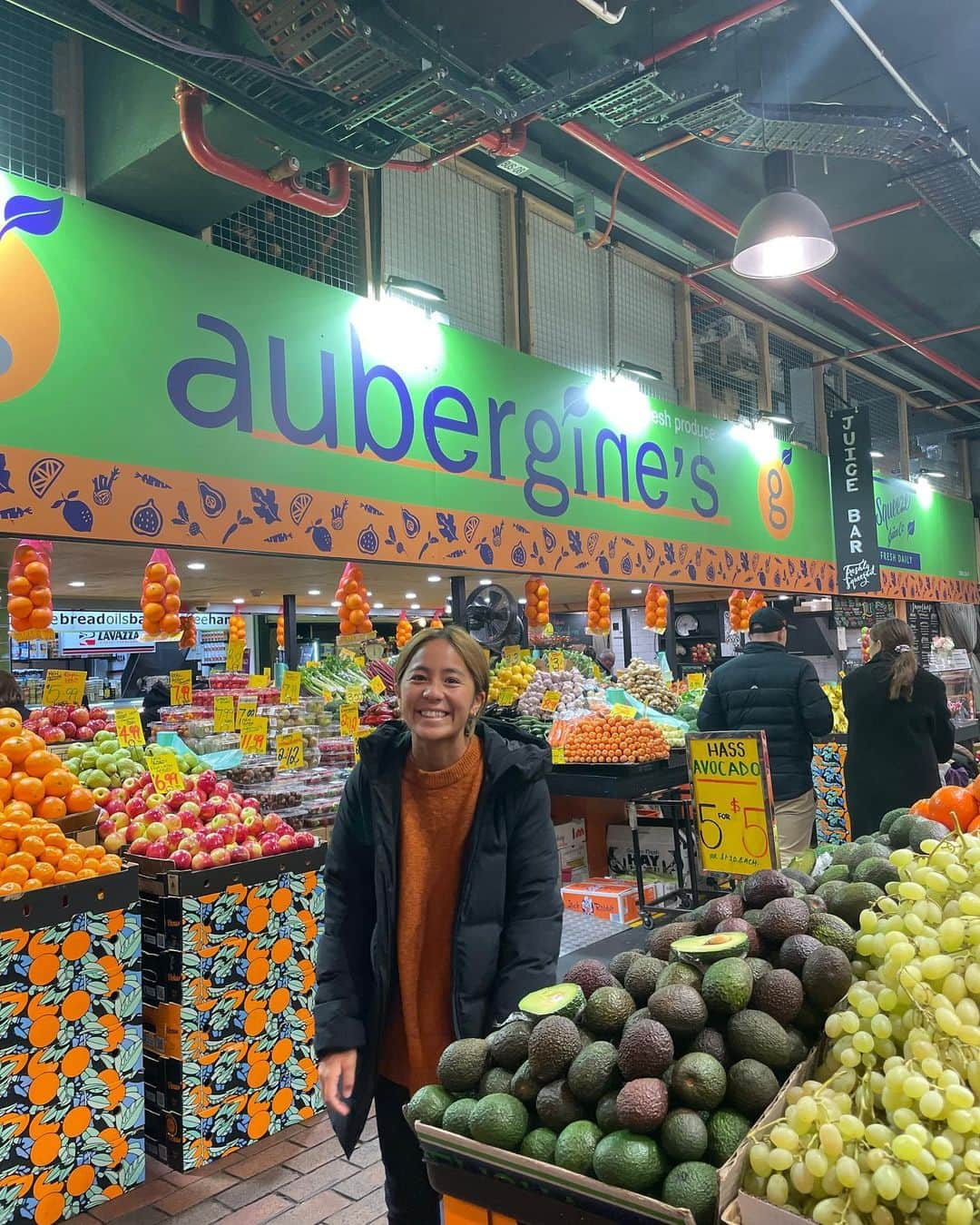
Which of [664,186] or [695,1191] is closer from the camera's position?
[695,1191]

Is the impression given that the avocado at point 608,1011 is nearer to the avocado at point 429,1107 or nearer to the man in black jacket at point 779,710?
the avocado at point 429,1107

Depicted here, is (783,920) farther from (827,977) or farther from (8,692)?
(8,692)

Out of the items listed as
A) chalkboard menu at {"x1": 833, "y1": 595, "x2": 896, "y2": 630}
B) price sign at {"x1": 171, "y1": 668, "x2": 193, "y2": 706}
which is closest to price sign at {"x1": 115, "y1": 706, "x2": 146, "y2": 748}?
price sign at {"x1": 171, "y1": 668, "x2": 193, "y2": 706}

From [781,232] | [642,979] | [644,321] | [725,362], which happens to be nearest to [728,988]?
[642,979]

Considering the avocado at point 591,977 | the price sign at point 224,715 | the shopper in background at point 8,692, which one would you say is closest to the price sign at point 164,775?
the shopper in background at point 8,692

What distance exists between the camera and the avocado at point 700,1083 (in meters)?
1.22

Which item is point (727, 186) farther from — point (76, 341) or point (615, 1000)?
point (615, 1000)

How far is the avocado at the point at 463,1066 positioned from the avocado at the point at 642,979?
26 cm

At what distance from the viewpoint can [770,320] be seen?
408 inches

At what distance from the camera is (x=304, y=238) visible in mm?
5562

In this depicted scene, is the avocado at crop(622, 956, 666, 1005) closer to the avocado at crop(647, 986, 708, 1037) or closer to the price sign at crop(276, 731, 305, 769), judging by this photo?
the avocado at crop(647, 986, 708, 1037)

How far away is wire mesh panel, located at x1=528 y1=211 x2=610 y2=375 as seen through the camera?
24.3ft

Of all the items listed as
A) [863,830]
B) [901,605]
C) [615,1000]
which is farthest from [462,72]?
[901,605]

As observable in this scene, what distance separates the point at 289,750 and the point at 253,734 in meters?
0.23
